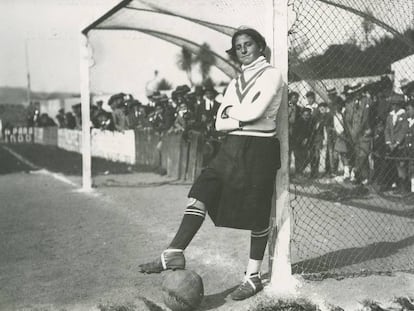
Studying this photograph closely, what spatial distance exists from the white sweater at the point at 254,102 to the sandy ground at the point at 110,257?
134cm

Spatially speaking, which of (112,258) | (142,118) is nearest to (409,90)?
(112,258)

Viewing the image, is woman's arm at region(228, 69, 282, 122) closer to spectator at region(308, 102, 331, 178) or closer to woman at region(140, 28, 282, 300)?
woman at region(140, 28, 282, 300)

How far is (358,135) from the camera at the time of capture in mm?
10031

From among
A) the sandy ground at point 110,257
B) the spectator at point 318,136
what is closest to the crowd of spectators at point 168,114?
the spectator at point 318,136

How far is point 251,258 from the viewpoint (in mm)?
4121

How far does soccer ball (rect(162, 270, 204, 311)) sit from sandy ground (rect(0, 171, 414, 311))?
16 centimetres

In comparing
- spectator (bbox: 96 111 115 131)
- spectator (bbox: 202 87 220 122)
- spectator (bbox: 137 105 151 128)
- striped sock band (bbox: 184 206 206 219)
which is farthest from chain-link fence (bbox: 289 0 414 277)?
spectator (bbox: 96 111 115 131)

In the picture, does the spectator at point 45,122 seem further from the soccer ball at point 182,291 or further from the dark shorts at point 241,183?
the soccer ball at point 182,291

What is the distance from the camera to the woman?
3.90 metres

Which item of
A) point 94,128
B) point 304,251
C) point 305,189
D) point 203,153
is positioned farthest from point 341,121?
point 94,128

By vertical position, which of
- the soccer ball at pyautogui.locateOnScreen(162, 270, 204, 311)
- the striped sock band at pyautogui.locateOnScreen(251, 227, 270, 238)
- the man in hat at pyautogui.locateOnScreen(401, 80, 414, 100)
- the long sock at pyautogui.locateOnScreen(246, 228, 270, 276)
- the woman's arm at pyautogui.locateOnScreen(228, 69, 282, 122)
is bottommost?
the soccer ball at pyautogui.locateOnScreen(162, 270, 204, 311)

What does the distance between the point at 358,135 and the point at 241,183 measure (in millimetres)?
6688

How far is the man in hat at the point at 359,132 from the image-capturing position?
32.4ft

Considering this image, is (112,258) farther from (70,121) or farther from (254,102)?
(70,121)
